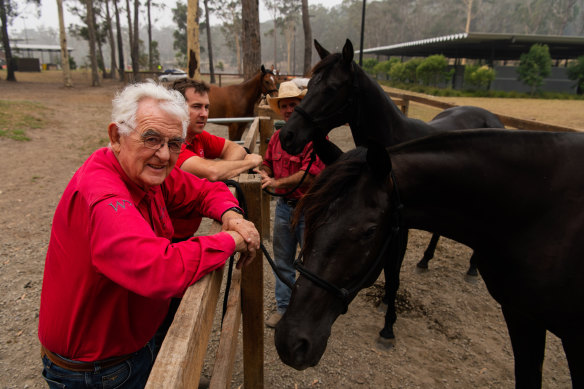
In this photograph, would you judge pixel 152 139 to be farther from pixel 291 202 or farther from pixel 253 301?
pixel 291 202

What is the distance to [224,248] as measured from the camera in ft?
4.23

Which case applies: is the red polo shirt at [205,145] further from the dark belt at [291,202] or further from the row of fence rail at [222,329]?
the dark belt at [291,202]

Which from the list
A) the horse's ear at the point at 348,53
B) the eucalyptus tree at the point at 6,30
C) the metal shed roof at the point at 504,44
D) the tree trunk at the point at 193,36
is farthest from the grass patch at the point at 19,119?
the metal shed roof at the point at 504,44

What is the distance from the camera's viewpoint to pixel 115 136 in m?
1.36

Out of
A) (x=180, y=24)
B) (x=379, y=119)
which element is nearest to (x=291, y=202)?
(x=379, y=119)

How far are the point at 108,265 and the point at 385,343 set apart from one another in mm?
2638

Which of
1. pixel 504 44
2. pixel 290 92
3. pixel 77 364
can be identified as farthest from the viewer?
pixel 504 44

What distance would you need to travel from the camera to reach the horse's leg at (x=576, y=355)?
173cm

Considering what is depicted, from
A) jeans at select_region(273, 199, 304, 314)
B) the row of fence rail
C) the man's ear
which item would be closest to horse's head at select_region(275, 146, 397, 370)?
the row of fence rail

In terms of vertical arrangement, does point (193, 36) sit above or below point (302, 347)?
above

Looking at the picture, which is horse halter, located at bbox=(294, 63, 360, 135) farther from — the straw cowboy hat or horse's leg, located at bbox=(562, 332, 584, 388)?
horse's leg, located at bbox=(562, 332, 584, 388)

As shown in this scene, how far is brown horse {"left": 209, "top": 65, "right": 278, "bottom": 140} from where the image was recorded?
316 inches

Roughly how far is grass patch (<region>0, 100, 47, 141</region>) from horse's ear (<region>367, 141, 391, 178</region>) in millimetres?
10613

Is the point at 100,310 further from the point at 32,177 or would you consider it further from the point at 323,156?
the point at 32,177
